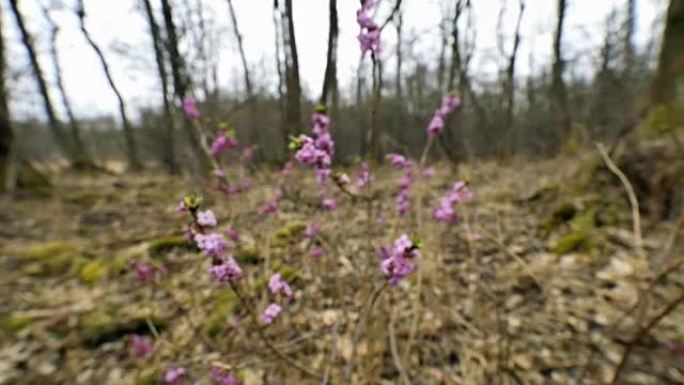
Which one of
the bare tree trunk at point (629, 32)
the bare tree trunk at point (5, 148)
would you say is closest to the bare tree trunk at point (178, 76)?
the bare tree trunk at point (5, 148)

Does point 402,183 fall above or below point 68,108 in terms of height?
below

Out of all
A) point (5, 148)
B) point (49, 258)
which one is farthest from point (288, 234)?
point (5, 148)

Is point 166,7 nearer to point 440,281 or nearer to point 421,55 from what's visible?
point 440,281

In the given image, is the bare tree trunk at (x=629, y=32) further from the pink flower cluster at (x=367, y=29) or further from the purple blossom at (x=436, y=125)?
the pink flower cluster at (x=367, y=29)

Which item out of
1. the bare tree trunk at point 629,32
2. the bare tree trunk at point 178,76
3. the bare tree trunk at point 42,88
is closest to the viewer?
the bare tree trunk at point 178,76

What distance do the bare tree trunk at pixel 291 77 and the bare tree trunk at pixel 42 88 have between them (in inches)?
341

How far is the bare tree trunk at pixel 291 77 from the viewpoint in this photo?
298 centimetres

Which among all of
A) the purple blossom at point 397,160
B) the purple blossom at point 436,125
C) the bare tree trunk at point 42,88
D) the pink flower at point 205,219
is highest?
the bare tree trunk at point 42,88

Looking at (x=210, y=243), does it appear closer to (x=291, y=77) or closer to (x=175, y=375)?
(x=175, y=375)

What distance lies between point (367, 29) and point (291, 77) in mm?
3241

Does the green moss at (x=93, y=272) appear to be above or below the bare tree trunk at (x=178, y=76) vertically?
below

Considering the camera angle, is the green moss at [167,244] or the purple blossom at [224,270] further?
the green moss at [167,244]

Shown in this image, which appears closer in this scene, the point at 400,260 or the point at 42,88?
the point at 400,260

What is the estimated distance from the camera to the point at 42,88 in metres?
12.5
